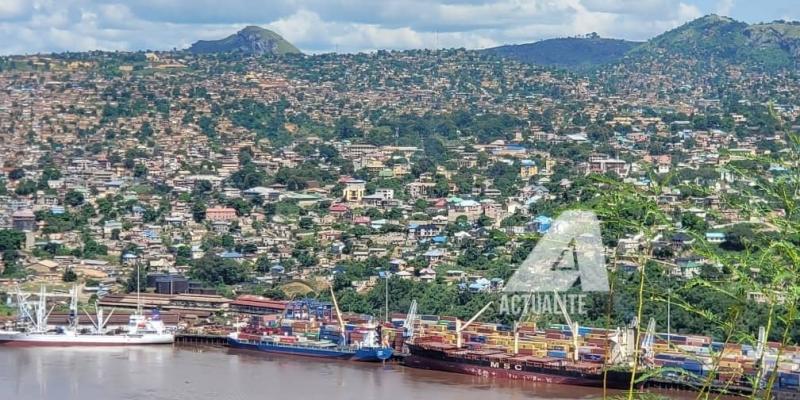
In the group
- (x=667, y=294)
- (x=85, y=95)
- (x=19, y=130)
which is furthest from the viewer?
(x=85, y=95)

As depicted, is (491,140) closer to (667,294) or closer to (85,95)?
(85,95)

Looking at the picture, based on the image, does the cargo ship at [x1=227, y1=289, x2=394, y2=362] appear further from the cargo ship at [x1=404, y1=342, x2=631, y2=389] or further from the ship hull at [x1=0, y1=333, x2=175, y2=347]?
the ship hull at [x1=0, y1=333, x2=175, y2=347]

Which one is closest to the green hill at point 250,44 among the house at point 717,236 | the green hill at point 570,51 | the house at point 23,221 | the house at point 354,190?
the green hill at point 570,51

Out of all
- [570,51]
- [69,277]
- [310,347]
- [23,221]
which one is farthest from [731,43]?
[310,347]

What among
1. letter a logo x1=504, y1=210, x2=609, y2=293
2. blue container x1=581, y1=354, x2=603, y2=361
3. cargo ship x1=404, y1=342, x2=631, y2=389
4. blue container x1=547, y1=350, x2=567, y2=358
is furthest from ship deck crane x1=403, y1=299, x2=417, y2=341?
blue container x1=581, y1=354, x2=603, y2=361

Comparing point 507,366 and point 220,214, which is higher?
point 220,214

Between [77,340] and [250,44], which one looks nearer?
[77,340]

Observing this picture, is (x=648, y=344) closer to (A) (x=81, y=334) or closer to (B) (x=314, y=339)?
(B) (x=314, y=339)

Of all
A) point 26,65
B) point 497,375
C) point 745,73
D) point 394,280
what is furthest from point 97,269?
point 745,73
